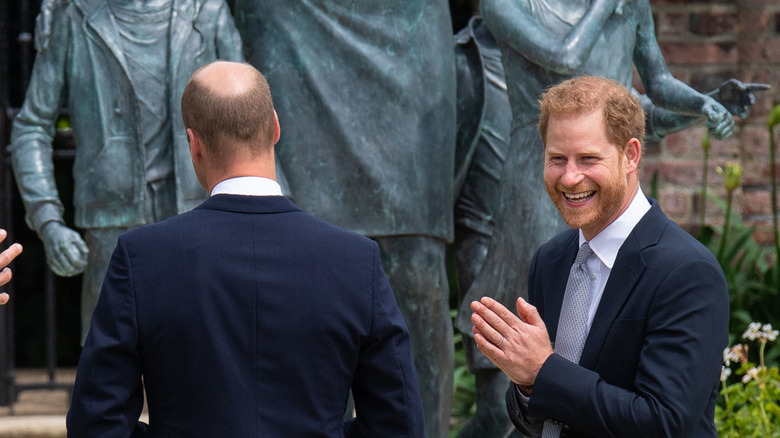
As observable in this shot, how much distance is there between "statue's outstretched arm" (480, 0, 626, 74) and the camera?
112 inches

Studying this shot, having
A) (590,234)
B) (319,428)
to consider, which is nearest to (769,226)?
(590,234)

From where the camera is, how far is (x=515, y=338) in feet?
5.94

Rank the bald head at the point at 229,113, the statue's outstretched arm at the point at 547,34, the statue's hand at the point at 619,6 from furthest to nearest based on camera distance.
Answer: the statue's hand at the point at 619,6
the statue's outstretched arm at the point at 547,34
the bald head at the point at 229,113

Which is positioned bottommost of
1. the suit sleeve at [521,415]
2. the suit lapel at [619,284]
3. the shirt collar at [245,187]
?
the suit sleeve at [521,415]

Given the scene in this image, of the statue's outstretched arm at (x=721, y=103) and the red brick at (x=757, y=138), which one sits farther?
the red brick at (x=757, y=138)

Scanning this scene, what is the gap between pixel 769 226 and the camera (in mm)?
4684

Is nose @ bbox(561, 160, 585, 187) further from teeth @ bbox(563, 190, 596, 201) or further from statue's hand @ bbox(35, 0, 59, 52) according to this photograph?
statue's hand @ bbox(35, 0, 59, 52)

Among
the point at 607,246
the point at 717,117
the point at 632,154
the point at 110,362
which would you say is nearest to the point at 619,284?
the point at 607,246

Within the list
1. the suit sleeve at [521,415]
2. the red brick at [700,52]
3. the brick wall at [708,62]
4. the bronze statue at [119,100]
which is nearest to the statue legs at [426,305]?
the bronze statue at [119,100]

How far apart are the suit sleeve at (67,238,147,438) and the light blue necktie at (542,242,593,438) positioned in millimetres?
634

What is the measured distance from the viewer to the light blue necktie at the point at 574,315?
1.85 metres

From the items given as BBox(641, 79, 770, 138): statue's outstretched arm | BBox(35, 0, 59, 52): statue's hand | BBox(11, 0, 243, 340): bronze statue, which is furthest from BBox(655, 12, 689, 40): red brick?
BBox(35, 0, 59, 52): statue's hand

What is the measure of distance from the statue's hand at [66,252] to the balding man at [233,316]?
1243mm

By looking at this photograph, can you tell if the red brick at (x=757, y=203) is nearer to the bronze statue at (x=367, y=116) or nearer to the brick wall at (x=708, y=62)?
the brick wall at (x=708, y=62)
